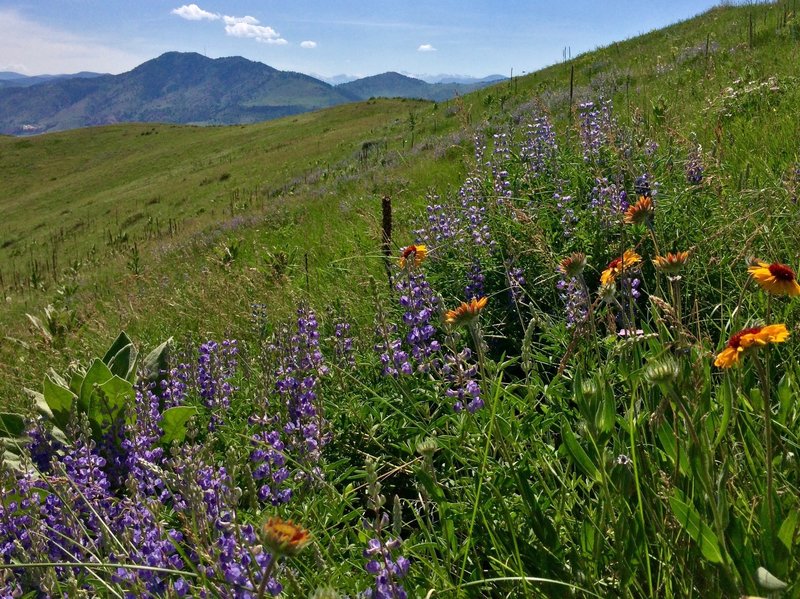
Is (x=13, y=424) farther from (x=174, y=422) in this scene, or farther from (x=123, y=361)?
(x=174, y=422)

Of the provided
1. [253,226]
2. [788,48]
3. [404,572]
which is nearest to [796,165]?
[404,572]

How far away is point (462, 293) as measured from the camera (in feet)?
11.8

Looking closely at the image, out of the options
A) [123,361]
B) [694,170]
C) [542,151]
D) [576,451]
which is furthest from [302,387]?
[542,151]

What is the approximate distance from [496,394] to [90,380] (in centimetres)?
247

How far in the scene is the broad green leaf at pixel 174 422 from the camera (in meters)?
2.80

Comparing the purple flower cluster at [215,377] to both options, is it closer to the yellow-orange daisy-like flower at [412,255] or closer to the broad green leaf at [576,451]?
A: the yellow-orange daisy-like flower at [412,255]

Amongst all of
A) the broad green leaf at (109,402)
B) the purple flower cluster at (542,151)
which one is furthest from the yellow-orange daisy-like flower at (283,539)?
the purple flower cluster at (542,151)

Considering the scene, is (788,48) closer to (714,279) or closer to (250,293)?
(714,279)

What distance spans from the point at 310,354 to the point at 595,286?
1704 millimetres

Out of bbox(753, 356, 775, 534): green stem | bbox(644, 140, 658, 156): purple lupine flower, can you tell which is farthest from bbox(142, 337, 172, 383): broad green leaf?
bbox(644, 140, 658, 156): purple lupine flower

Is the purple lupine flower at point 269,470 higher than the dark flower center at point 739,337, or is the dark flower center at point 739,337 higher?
the dark flower center at point 739,337

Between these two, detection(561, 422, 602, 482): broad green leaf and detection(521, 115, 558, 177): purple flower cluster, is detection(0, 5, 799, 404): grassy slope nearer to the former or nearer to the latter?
detection(521, 115, 558, 177): purple flower cluster

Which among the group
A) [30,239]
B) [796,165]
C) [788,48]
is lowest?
[30,239]

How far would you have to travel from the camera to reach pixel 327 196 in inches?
449
